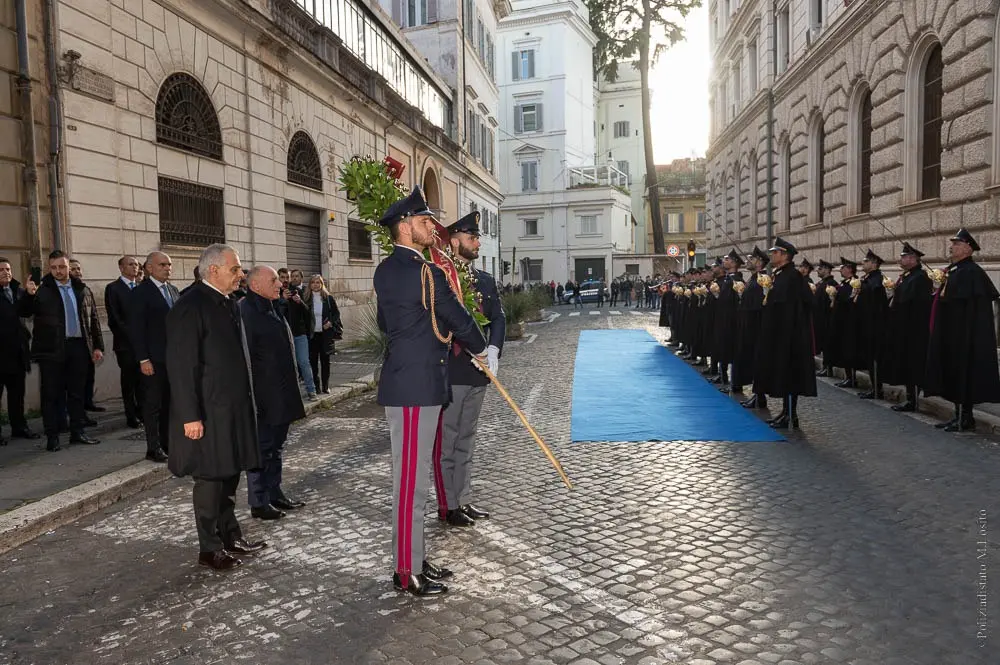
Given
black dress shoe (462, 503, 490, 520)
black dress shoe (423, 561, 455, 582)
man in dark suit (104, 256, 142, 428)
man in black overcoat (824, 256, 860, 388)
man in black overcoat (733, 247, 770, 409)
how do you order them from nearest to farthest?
black dress shoe (423, 561, 455, 582) → black dress shoe (462, 503, 490, 520) → man in dark suit (104, 256, 142, 428) → man in black overcoat (733, 247, 770, 409) → man in black overcoat (824, 256, 860, 388)

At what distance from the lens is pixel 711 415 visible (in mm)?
9477

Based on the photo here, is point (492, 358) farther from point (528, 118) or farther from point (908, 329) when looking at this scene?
point (528, 118)

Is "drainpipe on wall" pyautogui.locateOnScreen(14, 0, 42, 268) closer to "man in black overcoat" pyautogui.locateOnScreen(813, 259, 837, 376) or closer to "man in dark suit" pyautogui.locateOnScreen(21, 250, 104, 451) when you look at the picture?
"man in dark suit" pyautogui.locateOnScreen(21, 250, 104, 451)

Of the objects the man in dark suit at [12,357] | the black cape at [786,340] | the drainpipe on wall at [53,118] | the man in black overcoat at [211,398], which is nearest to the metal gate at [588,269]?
the black cape at [786,340]

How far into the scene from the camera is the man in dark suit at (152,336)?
271 inches

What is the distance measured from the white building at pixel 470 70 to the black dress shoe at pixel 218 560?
2776 centimetres

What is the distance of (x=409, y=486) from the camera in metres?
4.14

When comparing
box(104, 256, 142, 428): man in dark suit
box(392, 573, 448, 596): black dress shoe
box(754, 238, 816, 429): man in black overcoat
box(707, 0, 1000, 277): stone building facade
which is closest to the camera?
box(392, 573, 448, 596): black dress shoe

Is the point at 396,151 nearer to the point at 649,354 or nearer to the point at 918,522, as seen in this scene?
the point at 649,354

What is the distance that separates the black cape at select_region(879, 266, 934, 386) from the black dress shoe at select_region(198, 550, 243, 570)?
26.6ft

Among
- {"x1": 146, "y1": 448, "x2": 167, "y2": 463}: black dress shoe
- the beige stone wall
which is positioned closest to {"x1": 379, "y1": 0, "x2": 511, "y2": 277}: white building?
the beige stone wall

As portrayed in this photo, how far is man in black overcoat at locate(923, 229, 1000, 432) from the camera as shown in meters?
8.26

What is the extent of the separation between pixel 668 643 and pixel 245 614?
2.13 meters

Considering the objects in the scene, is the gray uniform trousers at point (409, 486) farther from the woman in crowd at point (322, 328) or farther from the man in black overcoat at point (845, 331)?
the man in black overcoat at point (845, 331)
